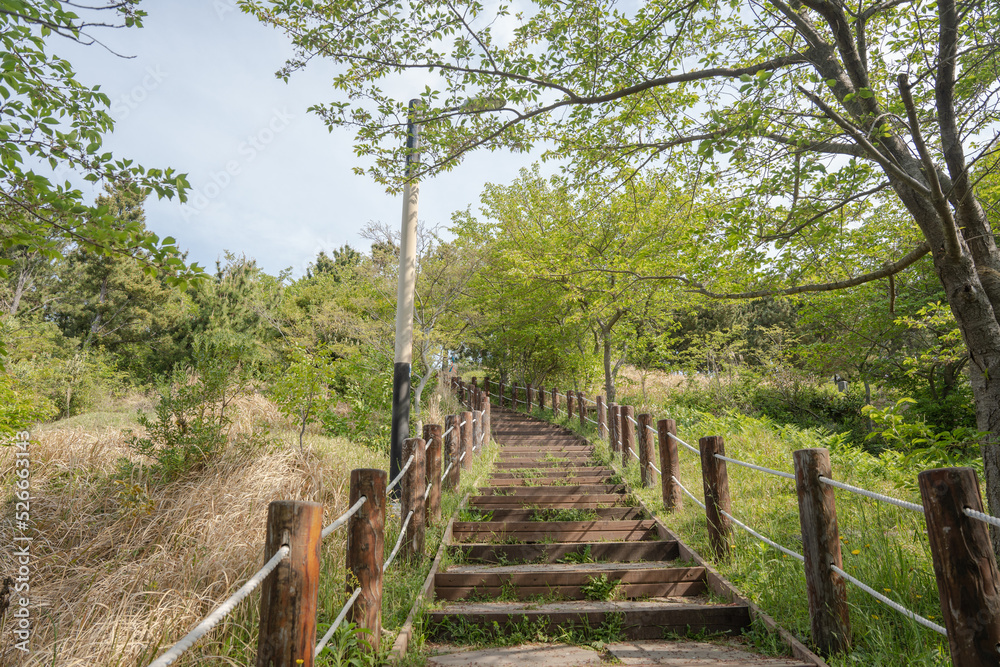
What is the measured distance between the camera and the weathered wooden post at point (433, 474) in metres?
5.58

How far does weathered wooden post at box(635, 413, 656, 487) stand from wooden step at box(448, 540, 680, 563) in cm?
214

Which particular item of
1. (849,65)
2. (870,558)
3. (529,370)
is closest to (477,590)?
(870,558)

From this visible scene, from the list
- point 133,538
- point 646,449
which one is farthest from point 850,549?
point 133,538

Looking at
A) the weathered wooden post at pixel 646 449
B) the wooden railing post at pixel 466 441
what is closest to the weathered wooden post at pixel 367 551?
the weathered wooden post at pixel 646 449

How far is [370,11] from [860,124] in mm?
4401

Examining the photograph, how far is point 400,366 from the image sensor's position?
21.2 ft

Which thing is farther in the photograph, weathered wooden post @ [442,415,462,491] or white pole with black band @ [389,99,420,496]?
weathered wooden post @ [442,415,462,491]

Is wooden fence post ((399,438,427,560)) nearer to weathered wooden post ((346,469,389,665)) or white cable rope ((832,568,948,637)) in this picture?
weathered wooden post ((346,469,389,665))

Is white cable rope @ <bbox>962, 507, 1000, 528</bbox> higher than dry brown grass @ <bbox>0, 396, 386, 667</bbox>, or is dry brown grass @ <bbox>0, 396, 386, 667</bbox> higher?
white cable rope @ <bbox>962, 507, 1000, 528</bbox>

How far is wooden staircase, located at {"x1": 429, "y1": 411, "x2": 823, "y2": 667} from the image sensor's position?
361 centimetres

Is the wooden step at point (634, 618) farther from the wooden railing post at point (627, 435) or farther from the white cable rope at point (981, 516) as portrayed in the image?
the wooden railing post at point (627, 435)

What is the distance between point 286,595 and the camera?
1931mm

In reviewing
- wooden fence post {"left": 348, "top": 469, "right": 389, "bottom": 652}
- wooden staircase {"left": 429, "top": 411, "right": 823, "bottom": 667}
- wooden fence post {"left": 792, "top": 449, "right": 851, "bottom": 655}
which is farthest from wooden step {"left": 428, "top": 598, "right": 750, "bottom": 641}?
wooden fence post {"left": 348, "top": 469, "right": 389, "bottom": 652}

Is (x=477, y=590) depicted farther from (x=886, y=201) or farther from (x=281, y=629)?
(x=886, y=201)
